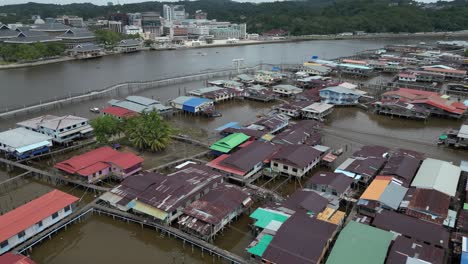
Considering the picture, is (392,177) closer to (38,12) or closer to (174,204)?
(174,204)

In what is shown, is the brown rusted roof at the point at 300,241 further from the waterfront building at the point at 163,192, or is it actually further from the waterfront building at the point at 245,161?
Result: the waterfront building at the point at 245,161

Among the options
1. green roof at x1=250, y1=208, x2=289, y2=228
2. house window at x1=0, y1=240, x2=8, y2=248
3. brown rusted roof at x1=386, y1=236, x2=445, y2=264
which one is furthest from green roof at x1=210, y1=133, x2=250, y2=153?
house window at x1=0, y1=240, x2=8, y2=248

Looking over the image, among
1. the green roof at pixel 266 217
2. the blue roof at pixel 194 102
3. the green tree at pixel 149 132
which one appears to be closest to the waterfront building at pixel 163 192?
Answer: the green roof at pixel 266 217

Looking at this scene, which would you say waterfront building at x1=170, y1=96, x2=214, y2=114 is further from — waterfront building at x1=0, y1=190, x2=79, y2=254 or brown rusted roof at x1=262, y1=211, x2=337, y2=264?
brown rusted roof at x1=262, y1=211, x2=337, y2=264

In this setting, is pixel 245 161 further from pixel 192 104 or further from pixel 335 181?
pixel 192 104

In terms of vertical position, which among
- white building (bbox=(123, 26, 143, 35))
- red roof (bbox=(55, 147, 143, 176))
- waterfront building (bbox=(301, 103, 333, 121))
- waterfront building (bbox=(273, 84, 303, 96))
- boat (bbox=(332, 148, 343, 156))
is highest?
white building (bbox=(123, 26, 143, 35))

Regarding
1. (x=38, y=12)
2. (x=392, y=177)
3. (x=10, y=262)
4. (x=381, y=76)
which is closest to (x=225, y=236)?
(x=10, y=262)

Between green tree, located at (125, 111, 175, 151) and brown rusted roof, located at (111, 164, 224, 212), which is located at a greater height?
green tree, located at (125, 111, 175, 151)
